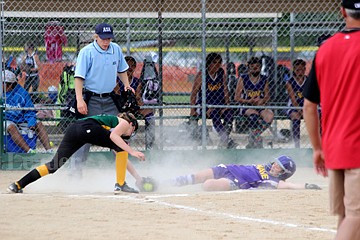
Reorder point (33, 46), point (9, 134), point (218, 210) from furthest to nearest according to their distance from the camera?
point (33, 46), point (9, 134), point (218, 210)

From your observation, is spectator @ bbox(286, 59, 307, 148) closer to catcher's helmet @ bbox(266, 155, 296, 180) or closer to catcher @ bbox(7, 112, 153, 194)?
catcher's helmet @ bbox(266, 155, 296, 180)

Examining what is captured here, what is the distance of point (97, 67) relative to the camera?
1004 cm

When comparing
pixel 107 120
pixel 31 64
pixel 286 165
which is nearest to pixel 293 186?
pixel 286 165

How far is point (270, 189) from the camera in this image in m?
9.80

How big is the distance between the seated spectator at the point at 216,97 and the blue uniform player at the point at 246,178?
3.70 meters

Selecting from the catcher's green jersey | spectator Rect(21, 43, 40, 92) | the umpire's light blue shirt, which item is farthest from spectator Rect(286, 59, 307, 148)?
spectator Rect(21, 43, 40, 92)

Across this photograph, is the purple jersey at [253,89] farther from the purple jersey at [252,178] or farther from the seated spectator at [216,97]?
→ the purple jersey at [252,178]

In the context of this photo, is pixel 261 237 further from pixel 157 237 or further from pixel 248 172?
pixel 248 172

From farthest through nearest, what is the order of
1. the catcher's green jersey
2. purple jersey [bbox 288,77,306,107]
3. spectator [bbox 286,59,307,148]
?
purple jersey [bbox 288,77,306,107] → spectator [bbox 286,59,307,148] → the catcher's green jersey

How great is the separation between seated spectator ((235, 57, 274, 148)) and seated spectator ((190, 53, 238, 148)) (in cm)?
31

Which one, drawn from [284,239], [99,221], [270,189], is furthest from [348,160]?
[270,189]

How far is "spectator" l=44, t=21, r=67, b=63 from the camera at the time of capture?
13789 millimetres

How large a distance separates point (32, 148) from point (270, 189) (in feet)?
14.8

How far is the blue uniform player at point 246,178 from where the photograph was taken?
973cm
